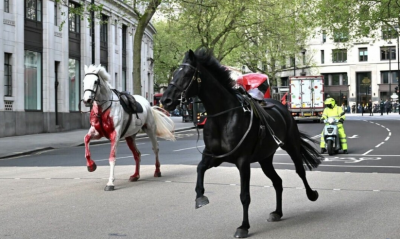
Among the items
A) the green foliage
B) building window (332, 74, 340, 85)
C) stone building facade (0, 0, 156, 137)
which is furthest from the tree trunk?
building window (332, 74, 340, 85)

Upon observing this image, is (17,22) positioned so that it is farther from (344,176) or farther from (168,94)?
(168,94)

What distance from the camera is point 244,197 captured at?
279 inches

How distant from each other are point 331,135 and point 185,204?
10.8 meters

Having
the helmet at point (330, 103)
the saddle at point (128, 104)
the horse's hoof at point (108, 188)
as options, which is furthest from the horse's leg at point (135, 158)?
the helmet at point (330, 103)

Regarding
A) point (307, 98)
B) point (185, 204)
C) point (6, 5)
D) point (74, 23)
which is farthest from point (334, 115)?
point (307, 98)

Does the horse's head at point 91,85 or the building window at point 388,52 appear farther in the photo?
the building window at point 388,52

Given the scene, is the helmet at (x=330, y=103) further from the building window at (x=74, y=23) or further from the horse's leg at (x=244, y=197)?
the building window at (x=74, y=23)

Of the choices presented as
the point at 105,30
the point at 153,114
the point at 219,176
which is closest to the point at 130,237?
the point at 219,176

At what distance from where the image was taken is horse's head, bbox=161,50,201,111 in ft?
22.7

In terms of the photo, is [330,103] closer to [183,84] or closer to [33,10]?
[183,84]

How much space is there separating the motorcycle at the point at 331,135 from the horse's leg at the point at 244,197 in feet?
40.7

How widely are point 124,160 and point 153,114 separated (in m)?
4.55

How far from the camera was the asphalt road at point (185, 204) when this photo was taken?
24.1 ft

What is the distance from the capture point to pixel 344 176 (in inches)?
514
